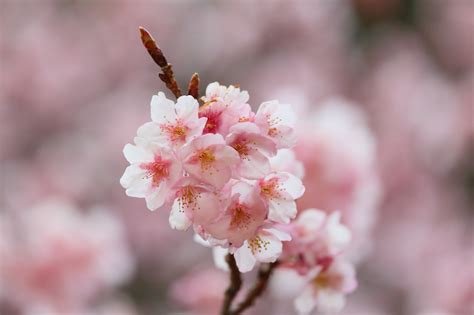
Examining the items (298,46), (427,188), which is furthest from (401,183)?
(298,46)

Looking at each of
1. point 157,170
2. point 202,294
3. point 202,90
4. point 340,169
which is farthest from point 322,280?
point 202,90

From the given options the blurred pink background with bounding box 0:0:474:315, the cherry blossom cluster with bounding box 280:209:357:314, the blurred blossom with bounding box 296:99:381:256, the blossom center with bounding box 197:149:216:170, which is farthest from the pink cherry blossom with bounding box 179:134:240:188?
the blurred pink background with bounding box 0:0:474:315

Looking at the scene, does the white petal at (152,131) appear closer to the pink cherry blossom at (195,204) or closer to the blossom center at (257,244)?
the pink cherry blossom at (195,204)

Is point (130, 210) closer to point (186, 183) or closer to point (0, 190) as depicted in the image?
point (0, 190)

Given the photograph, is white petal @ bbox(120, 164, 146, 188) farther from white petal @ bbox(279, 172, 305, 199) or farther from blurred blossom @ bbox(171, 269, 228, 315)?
blurred blossom @ bbox(171, 269, 228, 315)

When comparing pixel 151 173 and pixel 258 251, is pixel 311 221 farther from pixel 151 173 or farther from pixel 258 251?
pixel 151 173

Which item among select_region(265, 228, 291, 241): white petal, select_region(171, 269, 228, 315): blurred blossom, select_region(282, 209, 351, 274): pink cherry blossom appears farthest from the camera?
select_region(171, 269, 228, 315): blurred blossom

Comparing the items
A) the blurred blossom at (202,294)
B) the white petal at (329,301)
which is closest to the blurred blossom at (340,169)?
the blurred blossom at (202,294)
